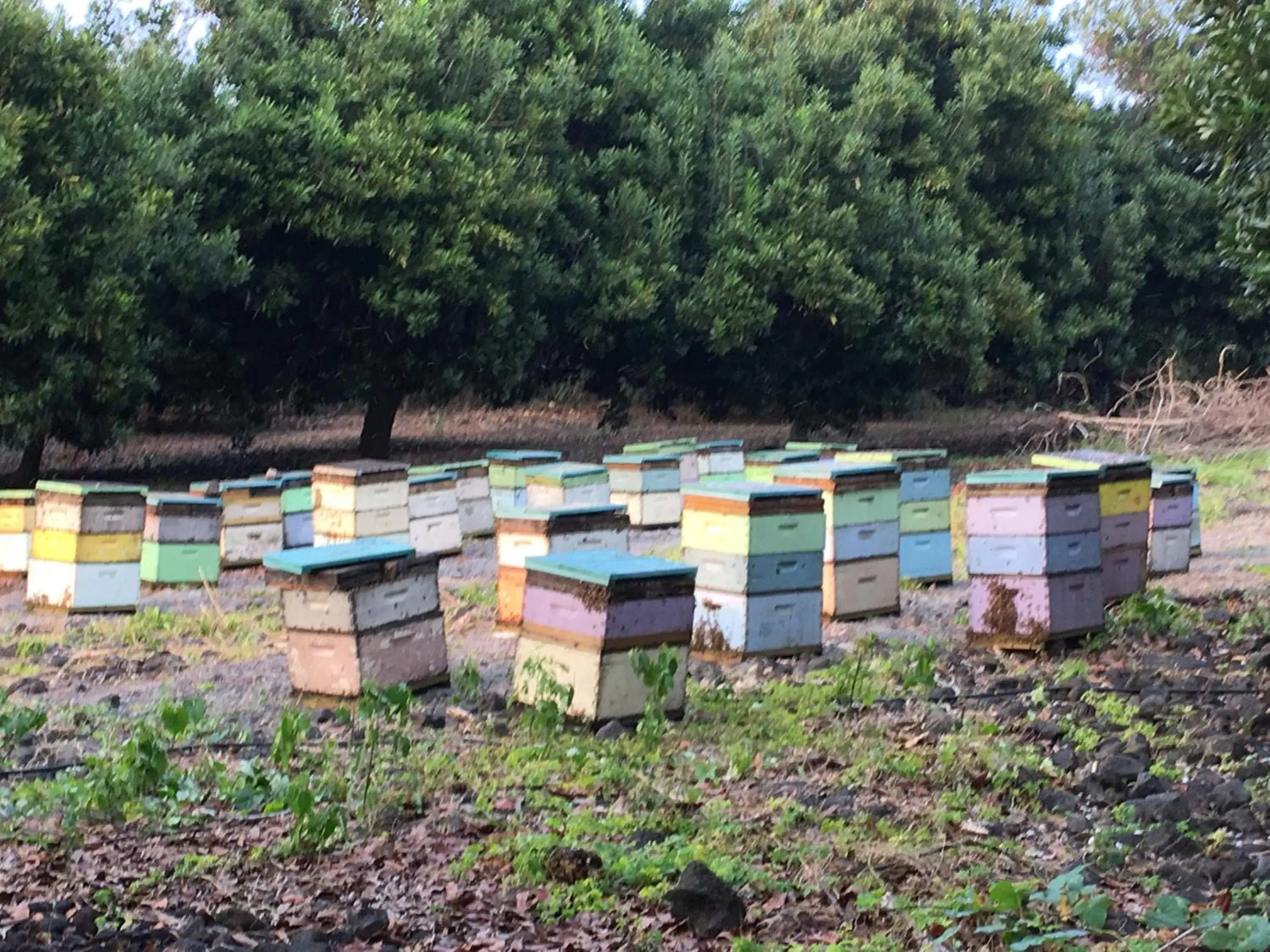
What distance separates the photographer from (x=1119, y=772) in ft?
16.4

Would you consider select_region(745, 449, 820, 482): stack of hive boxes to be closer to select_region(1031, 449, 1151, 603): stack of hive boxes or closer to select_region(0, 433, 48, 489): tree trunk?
select_region(1031, 449, 1151, 603): stack of hive boxes

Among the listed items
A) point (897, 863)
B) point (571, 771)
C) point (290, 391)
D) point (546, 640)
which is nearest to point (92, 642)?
point (546, 640)

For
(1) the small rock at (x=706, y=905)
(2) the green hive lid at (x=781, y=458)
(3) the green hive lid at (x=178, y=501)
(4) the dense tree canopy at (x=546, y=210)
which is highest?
(4) the dense tree canopy at (x=546, y=210)

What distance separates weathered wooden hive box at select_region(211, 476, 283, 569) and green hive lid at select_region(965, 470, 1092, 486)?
18.2 ft

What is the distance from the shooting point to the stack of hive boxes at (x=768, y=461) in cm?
959

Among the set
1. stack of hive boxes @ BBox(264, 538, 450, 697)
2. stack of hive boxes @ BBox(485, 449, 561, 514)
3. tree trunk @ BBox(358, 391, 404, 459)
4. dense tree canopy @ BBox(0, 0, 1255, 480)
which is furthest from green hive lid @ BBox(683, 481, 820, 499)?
tree trunk @ BBox(358, 391, 404, 459)

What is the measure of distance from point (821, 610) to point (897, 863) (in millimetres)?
3312

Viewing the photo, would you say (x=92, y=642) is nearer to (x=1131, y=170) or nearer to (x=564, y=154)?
(x=564, y=154)

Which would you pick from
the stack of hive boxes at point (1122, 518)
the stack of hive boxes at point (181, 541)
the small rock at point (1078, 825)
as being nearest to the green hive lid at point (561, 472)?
the stack of hive boxes at point (181, 541)

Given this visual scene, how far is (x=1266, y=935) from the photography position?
3311 mm

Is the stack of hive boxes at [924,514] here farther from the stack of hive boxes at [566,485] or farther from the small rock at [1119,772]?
the small rock at [1119,772]

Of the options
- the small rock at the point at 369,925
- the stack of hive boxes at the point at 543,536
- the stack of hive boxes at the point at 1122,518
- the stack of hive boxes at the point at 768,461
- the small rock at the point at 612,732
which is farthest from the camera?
the stack of hive boxes at the point at 768,461

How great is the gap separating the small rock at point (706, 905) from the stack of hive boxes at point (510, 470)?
8.51 m

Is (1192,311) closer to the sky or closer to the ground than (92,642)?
closer to the sky
